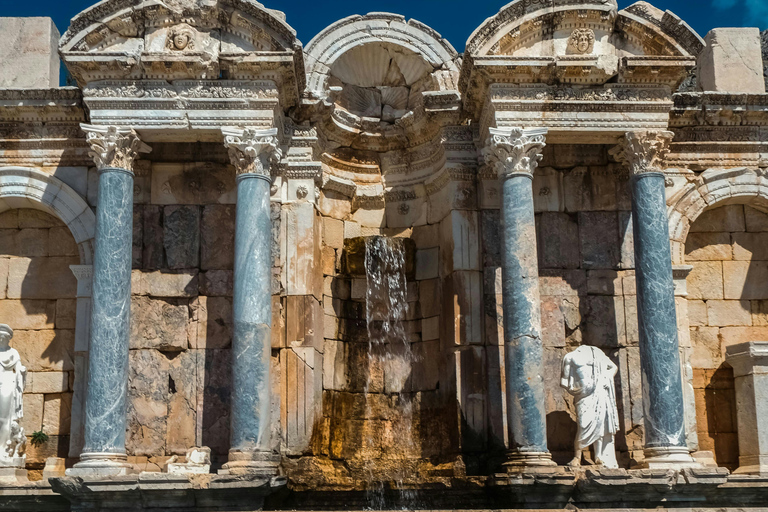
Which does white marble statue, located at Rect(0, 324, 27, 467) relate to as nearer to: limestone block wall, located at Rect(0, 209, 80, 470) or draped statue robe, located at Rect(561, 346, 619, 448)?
limestone block wall, located at Rect(0, 209, 80, 470)

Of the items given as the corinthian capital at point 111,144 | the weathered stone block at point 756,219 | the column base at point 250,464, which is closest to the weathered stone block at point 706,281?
the weathered stone block at point 756,219

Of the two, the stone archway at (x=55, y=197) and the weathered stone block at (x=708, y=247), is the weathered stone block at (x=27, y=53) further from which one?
the weathered stone block at (x=708, y=247)

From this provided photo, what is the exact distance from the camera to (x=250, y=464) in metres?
11.1

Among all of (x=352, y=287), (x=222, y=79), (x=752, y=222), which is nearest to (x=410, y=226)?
(x=352, y=287)

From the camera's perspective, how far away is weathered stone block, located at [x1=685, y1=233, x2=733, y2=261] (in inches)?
538

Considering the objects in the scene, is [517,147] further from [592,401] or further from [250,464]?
[250,464]

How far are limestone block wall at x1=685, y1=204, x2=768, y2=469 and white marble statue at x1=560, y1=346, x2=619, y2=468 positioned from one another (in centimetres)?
194

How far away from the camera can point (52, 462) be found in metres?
12.4

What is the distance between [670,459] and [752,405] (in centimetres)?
198

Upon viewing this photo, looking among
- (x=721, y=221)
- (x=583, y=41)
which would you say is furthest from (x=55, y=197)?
(x=721, y=221)

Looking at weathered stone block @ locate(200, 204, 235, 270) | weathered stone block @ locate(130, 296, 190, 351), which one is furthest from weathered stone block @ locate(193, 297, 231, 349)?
weathered stone block @ locate(200, 204, 235, 270)

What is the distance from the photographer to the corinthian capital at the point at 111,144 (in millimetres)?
11844

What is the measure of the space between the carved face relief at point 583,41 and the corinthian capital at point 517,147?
4.09ft

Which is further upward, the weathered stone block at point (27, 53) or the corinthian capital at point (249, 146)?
the weathered stone block at point (27, 53)
